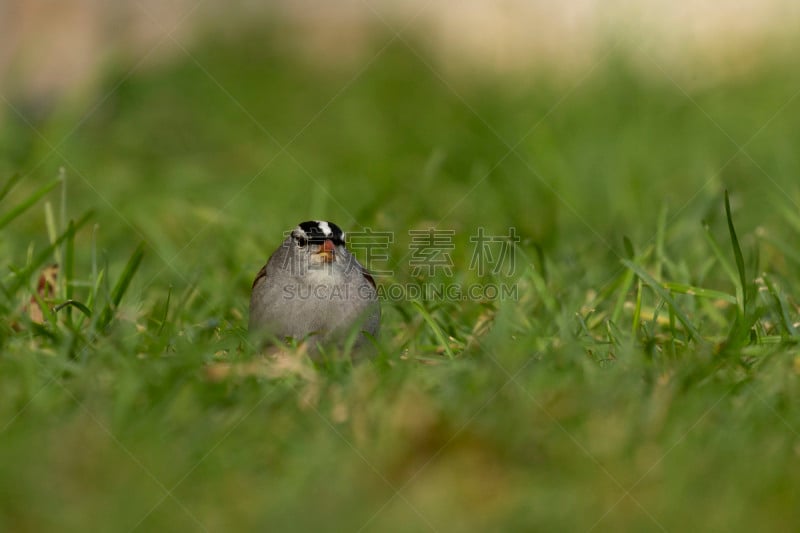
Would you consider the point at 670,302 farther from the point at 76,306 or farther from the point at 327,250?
the point at 76,306

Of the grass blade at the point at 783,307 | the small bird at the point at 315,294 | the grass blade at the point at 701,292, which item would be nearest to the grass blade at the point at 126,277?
the small bird at the point at 315,294

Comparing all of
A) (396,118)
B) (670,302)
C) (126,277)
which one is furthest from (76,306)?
(396,118)

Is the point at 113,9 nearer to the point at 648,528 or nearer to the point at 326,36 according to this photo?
the point at 326,36

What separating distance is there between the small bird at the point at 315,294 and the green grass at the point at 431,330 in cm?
13

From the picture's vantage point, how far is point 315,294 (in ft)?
12.2

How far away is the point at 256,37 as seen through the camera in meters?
8.55

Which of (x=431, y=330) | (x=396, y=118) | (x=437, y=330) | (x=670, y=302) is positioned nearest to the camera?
(x=670, y=302)

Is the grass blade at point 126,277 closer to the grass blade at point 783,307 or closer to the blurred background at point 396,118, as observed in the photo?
the blurred background at point 396,118

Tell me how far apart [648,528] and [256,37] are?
678 cm

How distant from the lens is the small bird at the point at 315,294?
→ 3639mm

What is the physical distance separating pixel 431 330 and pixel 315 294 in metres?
0.47

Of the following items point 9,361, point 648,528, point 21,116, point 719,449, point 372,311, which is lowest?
point 21,116

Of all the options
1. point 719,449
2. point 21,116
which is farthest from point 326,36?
point 719,449

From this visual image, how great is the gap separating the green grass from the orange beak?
391 millimetres
